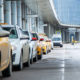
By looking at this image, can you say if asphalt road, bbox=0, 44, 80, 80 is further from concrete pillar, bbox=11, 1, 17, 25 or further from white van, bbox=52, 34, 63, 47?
white van, bbox=52, 34, 63, 47

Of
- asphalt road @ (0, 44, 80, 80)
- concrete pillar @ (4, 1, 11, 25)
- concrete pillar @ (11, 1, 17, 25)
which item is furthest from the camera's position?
concrete pillar @ (11, 1, 17, 25)

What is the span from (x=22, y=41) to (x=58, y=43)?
4153cm

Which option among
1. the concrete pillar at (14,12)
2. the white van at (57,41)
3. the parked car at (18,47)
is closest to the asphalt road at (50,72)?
the parked car at (18,47)

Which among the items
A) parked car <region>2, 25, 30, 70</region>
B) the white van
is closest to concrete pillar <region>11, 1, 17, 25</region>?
the white van

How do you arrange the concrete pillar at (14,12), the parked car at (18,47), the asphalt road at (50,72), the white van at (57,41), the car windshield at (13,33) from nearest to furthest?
the asphalt road at (50,72)
the parked car at (18,47)
the car windshield at (13,33)
the concrete pillar at (14,12)
the white van at (57,41)

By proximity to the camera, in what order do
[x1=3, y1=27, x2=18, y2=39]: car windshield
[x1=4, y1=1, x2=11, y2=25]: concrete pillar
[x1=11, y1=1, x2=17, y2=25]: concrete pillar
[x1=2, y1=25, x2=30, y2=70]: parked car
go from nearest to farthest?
[x1=2, y1=25, x2=30, y2=70]: parked car, [x1=3, y1=27, x2=18, y2=39]: car windshield, [x1=4, y1=1, x2=11, y2=25]: concrete pillar, [x1=11, y1=1, x2=17, y2=25]: concrete pillar

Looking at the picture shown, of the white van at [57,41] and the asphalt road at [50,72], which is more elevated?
the asphalt road at [50,72]

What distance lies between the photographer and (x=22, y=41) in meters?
13.6

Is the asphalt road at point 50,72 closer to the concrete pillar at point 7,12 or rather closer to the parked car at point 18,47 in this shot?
the parked car at point 18,47

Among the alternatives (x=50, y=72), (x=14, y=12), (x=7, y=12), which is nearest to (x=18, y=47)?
(x=50, y=72)

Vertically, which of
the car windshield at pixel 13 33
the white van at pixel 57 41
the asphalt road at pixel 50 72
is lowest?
the white van at pixel 57 41

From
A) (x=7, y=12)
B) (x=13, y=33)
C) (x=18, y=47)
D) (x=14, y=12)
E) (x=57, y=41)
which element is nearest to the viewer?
(x=18, y=47)

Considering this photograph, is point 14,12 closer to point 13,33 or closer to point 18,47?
point 13,33

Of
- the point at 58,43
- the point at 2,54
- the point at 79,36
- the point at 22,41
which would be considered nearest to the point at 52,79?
the point at 2,54
